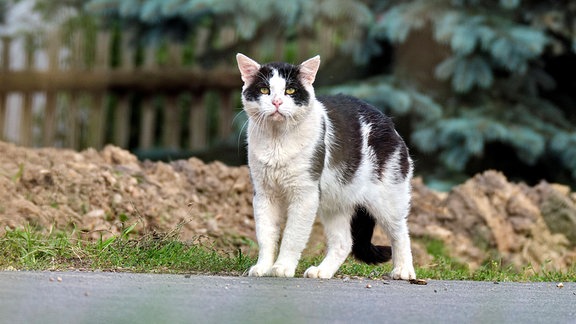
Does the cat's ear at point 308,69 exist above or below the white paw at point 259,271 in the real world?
above

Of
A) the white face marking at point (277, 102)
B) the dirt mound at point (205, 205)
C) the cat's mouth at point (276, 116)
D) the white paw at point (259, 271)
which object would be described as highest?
the white face marking at point (277, 102)

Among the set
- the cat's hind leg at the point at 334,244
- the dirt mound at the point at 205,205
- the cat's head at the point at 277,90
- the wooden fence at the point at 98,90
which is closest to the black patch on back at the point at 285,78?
the cat's head at the point at 277,90

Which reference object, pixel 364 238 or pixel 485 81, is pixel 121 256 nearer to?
pixel 364 238

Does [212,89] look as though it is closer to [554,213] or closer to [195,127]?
[195,127]

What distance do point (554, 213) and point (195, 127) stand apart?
5.89 m

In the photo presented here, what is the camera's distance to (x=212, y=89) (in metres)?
12.9

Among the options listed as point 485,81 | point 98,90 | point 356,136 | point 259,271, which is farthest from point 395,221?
point 98,90

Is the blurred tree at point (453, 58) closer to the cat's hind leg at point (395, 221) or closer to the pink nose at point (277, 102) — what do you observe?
the cat's hind leg at point (395, 221)

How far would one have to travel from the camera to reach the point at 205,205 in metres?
7.34

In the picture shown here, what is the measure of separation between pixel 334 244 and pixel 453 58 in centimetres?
472

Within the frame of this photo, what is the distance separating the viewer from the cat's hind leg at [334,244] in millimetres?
5223

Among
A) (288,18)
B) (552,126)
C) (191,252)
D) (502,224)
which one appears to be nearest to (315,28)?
(288,18)

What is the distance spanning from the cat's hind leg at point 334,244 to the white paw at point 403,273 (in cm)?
29

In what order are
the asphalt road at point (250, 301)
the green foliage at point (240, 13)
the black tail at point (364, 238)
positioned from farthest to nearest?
the green foliage at point (240, 13), the black tail at point (364, 238), the asphalt road at point (250, 301)
